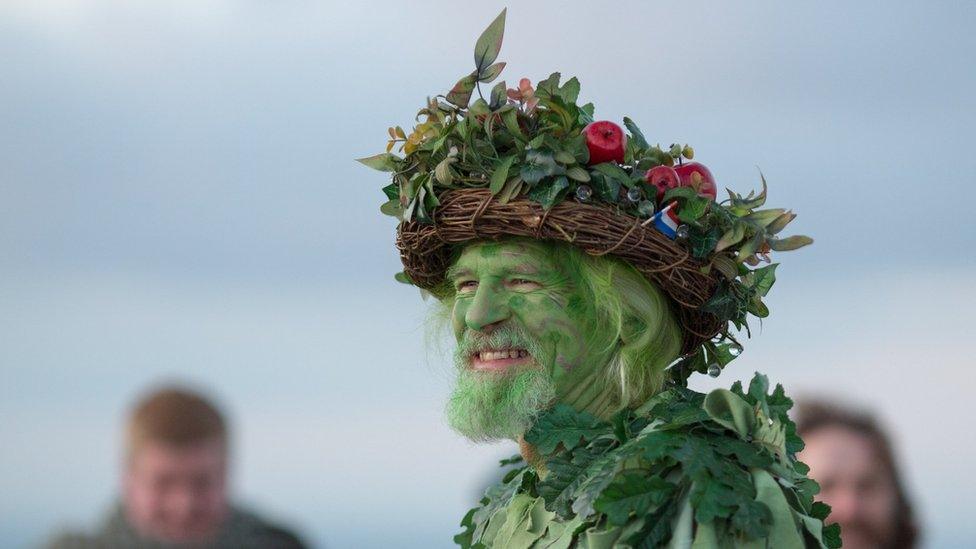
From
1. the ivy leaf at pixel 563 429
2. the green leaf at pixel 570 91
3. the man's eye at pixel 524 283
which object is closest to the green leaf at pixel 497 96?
the green leaf at pixel 570 91

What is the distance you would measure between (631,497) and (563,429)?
1.39 ft

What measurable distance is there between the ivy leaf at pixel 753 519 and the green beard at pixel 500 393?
69 centimetres

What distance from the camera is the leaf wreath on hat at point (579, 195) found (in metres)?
3.36

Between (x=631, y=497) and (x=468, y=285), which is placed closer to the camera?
(x=631, y=497)

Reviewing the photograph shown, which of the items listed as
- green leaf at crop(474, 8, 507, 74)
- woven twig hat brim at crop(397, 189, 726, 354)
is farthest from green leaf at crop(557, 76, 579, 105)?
woven twig hat brim at crop(397, 189, 726, 354)

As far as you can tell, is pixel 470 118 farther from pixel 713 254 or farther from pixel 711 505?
pixel 711 505

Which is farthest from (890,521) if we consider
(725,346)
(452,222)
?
(452,222)

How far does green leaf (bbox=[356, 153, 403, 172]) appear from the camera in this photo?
3.67m

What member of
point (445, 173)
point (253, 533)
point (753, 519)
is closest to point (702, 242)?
point (445, 173)

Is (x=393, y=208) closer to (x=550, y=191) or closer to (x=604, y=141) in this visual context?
(x=550, y=191)

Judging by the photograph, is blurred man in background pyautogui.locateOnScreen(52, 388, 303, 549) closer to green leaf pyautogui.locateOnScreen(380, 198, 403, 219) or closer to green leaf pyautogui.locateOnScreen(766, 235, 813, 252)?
green leaf pyautogui.locateOnScreen(380, 198, 403, 219)

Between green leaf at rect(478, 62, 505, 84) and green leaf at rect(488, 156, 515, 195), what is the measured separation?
265 mm

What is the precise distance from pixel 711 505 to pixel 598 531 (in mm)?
304

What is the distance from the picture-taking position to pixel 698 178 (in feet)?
11.3
